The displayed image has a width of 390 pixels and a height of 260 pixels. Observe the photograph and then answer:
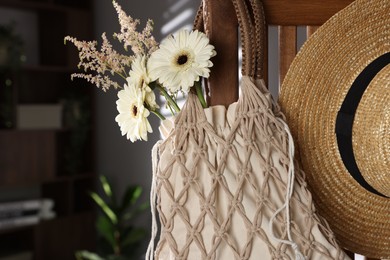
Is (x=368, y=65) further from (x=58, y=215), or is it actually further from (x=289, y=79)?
(x=58, y=215)

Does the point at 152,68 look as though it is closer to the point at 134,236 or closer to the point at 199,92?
the point at 199,92

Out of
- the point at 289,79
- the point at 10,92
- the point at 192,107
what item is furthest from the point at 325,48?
the point at 10,92

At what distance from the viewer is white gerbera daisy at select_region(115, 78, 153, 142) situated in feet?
2.05

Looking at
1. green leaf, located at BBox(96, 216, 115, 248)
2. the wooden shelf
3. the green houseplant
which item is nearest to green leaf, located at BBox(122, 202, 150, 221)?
the green houseplant

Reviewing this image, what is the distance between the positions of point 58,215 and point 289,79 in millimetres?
3284

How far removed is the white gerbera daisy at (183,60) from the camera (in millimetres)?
605

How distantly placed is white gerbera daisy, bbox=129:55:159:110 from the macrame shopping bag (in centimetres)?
4

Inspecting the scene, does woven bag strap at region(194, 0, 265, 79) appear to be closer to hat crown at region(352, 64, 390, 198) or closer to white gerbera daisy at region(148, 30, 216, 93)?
white gerbera daisy at region(148, 30, 216, 93)

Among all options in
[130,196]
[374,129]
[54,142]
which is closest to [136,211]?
Answer: [130,196]

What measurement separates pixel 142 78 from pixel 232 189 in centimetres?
16

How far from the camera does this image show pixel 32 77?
373 cm

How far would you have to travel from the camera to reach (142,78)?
63 cm

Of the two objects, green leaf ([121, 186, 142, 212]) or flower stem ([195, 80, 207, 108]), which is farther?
green leaf ([121, 186, 142, 212])

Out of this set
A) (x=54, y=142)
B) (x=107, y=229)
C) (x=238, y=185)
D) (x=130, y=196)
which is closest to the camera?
(x=238, y=185)
